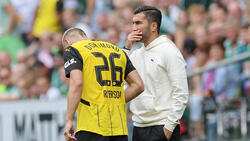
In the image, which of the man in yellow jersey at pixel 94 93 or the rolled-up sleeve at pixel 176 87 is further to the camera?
the rolled-up sleeve at pixel 176 87

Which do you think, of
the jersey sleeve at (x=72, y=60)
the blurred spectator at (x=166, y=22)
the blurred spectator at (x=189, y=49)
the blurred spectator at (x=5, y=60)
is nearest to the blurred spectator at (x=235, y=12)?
the blurred spectator at (x=189, y=49)

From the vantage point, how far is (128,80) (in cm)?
516

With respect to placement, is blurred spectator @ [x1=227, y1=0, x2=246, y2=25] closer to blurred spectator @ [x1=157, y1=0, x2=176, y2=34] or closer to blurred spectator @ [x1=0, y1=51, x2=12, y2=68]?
blurred spectator @ [x1=157, y1=0, x2=176, y2=34]

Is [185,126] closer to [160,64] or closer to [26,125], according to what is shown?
[26,125]

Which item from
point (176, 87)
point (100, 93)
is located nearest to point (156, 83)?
point (176, 87)

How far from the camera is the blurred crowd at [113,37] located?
9.13m

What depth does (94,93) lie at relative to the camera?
472cm

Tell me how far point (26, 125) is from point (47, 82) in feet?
7.59

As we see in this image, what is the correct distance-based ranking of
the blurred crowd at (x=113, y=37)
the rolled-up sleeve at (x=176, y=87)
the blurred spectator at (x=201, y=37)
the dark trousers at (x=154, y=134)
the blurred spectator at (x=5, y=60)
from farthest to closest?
the blurred spectator at (x=5, y=60), the blurred spectator at (x=201, y=37), the blurred crowd at (x=113, y=37), the dark trousers at (x=154, y=134), the rolled-up sleeve at (x=176, y=87)

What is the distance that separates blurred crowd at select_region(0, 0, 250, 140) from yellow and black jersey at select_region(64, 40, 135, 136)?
9.66ft

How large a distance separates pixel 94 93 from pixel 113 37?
22.2 ft

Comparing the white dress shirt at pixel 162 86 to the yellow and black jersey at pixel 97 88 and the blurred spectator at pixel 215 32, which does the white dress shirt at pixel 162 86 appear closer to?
the yellow and black jersey at pixel 97 88

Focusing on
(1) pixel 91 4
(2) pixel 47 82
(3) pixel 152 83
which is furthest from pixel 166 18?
(3) pixel 152 83

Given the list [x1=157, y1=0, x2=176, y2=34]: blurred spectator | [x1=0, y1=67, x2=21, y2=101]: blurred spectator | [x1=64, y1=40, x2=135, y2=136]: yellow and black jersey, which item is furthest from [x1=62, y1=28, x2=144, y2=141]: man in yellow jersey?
[x1=0, y1=67, x2=21, y2=101]: blurred spectator
